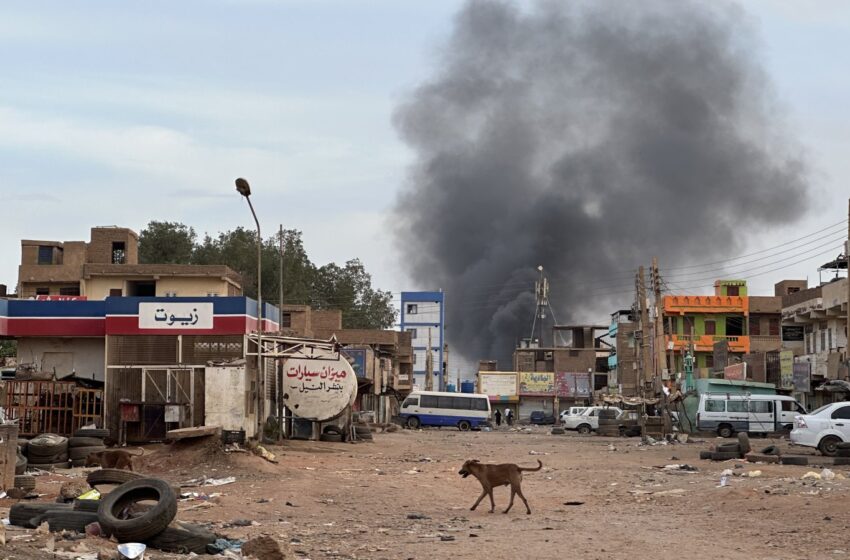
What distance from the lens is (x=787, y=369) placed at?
210ft

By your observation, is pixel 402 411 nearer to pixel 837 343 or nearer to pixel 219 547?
pixel 837 343

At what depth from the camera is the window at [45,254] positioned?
67938 millimetres

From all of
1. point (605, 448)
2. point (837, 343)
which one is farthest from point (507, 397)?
point (605, 448)

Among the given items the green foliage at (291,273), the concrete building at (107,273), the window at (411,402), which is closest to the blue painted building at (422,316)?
the green foliage at (291,273)

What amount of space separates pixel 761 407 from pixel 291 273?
4866 cm

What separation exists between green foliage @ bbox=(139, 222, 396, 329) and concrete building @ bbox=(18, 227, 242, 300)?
49.5ft

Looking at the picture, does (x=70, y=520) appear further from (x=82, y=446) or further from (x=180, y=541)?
(x=82, y=446)

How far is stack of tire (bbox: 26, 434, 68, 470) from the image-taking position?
25.2 metres

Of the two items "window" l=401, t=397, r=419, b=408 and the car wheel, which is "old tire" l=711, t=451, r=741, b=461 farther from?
"window" l=401, t=397, r=419, b=408

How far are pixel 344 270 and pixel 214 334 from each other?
244 ft

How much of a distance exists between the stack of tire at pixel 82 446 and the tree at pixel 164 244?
62.0 m

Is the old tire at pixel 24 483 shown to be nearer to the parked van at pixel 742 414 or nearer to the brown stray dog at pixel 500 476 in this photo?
the brown stray dog at pixel 500 476

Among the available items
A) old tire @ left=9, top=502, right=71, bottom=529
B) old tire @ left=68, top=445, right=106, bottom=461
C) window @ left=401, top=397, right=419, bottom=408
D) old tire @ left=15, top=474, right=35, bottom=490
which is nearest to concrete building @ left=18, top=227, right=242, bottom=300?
window @ left=401, top=397, right=419, bottom=408

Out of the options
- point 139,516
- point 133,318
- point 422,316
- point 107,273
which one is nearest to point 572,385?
point 422,316
